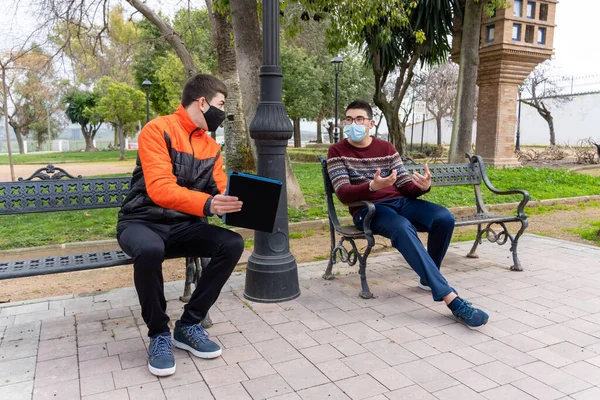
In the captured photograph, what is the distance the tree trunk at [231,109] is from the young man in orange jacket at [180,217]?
7.19m

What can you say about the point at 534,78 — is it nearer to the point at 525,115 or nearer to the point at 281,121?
the point at 525,115

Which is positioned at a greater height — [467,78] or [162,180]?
[467,78]

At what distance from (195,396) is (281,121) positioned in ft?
6.70

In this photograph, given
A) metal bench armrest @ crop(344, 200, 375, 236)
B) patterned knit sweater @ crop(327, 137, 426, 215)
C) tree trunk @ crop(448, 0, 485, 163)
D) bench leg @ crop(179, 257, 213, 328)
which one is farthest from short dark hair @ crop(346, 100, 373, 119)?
tree trunk @ crop(448, 0, 485, 163)

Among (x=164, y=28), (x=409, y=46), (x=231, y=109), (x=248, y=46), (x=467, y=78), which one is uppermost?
(x=409, y=46)

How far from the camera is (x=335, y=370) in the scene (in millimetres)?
2742

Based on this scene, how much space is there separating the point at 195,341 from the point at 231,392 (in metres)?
0.51

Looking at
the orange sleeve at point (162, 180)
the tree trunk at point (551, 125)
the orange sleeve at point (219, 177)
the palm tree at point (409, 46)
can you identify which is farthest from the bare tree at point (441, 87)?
the orange sleeve at point (162, 180)

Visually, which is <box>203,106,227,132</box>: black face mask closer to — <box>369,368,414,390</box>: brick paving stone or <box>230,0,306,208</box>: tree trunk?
<box>369,368,414,390</box>: brick paving stone

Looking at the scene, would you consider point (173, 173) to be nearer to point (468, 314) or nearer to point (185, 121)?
point (185, 121)

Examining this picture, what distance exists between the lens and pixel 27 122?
42531mm

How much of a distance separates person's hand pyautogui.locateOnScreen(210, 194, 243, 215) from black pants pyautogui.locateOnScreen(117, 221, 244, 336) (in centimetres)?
20

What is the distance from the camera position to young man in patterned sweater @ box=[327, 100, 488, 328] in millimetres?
3763

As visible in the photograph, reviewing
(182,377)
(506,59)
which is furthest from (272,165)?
(506,59)
